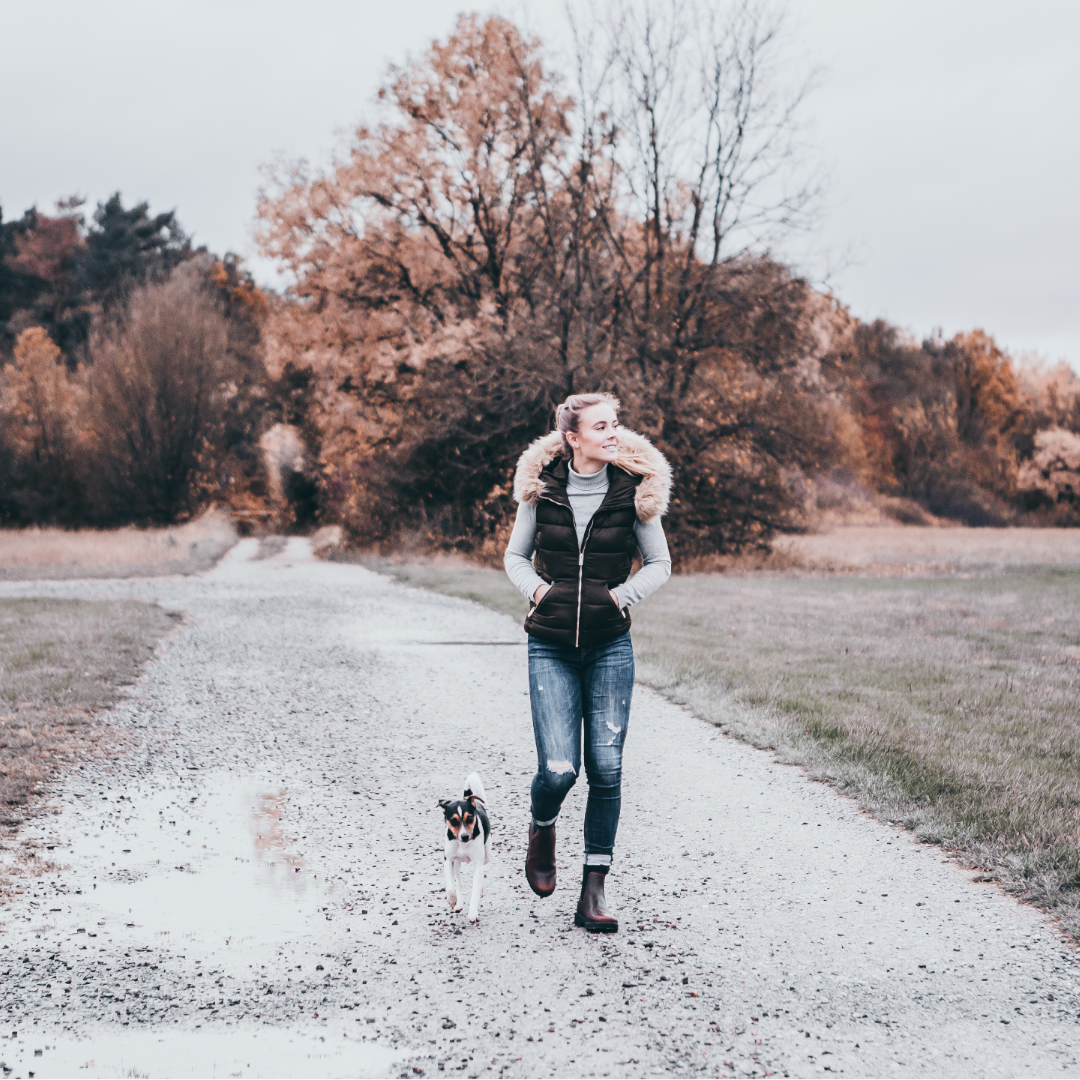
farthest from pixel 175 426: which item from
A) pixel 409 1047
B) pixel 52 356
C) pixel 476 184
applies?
pixel 409 1047

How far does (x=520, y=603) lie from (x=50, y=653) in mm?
6613

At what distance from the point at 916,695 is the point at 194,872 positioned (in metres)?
6.14

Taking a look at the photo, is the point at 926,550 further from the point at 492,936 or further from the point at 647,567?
the point at 492,936

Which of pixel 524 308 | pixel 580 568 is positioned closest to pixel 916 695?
pixel 580 568

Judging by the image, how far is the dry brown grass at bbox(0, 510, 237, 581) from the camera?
20.8 metres

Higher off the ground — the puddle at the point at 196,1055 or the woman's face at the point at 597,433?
the woman's face at the point at 597,433

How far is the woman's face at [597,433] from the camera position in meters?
3.74

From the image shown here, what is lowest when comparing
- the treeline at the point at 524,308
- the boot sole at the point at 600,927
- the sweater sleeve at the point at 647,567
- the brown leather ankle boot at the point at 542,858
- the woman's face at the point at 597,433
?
the boot sole at the point at 600,927

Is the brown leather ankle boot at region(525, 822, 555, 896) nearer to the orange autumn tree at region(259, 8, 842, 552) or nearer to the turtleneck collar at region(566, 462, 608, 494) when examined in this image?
the turtleneck collar at region(566, 462, 608, 494)

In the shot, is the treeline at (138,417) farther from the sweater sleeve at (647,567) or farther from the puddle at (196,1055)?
the puddle at (196,1055)

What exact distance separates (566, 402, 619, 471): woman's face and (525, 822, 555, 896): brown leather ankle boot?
1.56 metres

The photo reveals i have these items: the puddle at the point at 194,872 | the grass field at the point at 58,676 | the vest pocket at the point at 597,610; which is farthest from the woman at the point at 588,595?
the grass field at the point at 58,676

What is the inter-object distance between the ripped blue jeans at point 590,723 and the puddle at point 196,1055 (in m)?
1.24

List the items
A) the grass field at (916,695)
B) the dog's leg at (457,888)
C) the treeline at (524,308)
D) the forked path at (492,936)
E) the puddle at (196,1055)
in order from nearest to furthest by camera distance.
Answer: the puddle at (196,1055)
the forked path at (492,936)
the dog's leg at (457,888)
the grass field at (916,695)
the treeline at (524,308)
